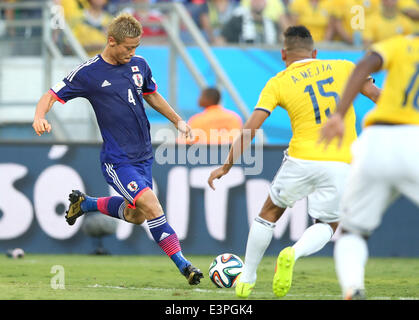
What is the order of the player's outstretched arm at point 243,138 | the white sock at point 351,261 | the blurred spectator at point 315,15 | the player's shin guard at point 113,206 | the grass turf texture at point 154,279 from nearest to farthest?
the white sock at point 351,261 → the player's outstretched arm at point 243,138 → the grass turf texture at point 154,279 → the player's shin guard at point 113,206 → the blurred spectator at point 315,15

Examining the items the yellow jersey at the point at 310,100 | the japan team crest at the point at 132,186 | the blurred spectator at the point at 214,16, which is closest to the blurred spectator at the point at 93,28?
the blurred spectator at the point at 214,16

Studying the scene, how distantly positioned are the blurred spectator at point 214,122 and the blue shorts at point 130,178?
421cm

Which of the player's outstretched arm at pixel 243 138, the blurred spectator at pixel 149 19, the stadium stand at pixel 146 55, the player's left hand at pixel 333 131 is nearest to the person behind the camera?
the player's left hand at pixel 333 131

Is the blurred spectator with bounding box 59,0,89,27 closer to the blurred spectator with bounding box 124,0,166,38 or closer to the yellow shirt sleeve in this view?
the blurred spectator with bounding box 124,0,166,38

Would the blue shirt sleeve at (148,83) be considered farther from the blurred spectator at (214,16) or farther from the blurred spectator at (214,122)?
the blurred spectator at (214,16)

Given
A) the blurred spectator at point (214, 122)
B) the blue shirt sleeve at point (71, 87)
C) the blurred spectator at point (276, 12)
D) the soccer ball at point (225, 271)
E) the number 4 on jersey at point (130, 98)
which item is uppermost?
the blurred spectator at point (276, 12)

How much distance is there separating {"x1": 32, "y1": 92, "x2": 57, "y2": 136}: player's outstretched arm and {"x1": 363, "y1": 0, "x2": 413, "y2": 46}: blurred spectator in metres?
7.84

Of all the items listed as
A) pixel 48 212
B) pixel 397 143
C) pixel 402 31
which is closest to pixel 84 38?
pixel 48 212

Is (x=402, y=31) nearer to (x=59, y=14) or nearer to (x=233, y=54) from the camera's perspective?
(x=233, y=54)

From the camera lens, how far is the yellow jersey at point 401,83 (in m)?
5.27

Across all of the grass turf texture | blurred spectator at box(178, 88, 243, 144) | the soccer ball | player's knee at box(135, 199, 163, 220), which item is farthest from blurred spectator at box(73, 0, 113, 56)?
the soccer ball

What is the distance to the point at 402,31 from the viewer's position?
14.1 m
